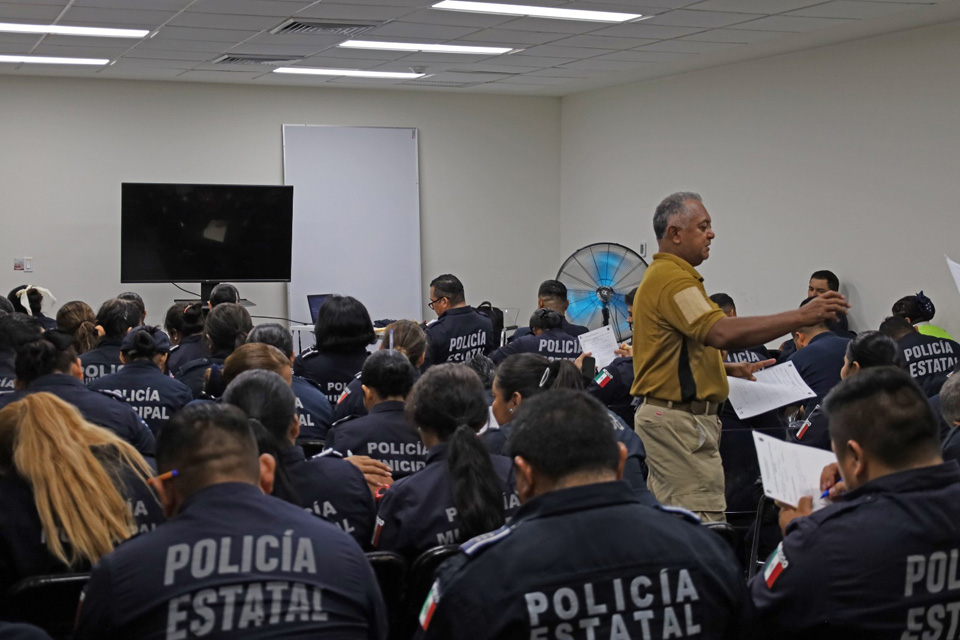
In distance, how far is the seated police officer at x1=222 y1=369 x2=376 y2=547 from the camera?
277 centimetres

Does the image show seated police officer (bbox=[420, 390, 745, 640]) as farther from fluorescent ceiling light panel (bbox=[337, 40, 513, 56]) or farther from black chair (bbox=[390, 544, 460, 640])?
fluorescent ceiling light panel (bbox=[337, 40, 513, 56])

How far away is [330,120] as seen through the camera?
37.1ft

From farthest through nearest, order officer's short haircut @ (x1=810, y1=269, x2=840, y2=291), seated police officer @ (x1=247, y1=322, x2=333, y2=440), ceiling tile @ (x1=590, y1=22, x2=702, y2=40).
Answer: officer's short haircut @ (x1=810, y1=269, x2=840, y2=291) → ceiling tile @ (x1=590, y1=22, x2=702, y2=40) → seated police officer @ (x1=247, y1=322, x2=333, y2=440)

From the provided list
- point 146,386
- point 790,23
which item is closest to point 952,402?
point 146,386

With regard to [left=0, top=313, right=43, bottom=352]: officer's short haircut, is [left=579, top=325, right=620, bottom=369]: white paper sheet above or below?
below

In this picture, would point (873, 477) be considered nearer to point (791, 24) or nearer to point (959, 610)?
point (959, 610)

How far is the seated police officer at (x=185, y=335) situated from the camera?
586 centimetres

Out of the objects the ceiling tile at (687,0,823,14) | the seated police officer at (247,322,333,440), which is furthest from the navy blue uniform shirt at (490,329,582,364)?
the ceiling tile at (687,0,823,14)

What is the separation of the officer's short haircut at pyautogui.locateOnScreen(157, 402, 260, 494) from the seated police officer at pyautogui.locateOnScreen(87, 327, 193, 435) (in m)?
2.60

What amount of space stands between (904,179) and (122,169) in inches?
287

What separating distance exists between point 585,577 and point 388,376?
2014 millimetres

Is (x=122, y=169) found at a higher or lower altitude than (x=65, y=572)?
higher

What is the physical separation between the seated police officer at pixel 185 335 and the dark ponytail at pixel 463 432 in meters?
2.96

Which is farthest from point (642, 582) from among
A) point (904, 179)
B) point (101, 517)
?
point (904, 179)
